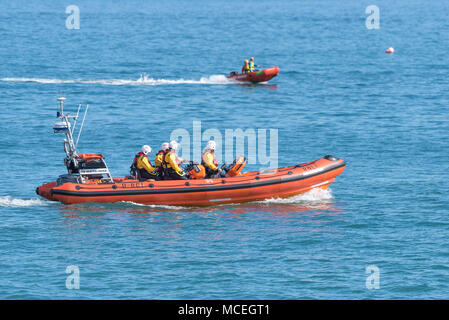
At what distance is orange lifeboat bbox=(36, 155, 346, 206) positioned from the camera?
87.2ft

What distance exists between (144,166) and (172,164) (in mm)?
885

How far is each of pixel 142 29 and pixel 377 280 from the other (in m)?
72.3

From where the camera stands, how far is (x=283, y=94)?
5078 centimetres

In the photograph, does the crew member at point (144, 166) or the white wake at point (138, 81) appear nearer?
the crew member at point (144, 166)

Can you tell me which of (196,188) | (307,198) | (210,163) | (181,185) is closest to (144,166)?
(181,185)

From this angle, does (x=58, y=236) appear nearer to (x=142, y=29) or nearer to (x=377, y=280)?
(x=377, y=280)

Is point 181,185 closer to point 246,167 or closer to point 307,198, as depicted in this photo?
point 307,198

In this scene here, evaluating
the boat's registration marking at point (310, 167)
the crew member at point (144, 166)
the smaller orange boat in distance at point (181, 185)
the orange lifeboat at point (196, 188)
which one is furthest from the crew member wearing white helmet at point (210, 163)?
the boat's registration marking at point (310, 167)

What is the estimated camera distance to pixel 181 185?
26656mm

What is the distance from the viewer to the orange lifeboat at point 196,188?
2658 cm

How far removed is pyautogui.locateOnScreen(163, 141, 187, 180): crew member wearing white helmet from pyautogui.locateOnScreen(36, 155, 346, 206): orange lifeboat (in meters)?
0.35

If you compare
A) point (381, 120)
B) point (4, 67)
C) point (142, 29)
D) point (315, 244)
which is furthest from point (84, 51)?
point (315, 244)

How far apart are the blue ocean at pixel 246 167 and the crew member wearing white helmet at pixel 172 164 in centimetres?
113

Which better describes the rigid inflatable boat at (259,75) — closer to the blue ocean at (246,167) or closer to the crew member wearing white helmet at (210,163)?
the blue ocean at (246,167)
